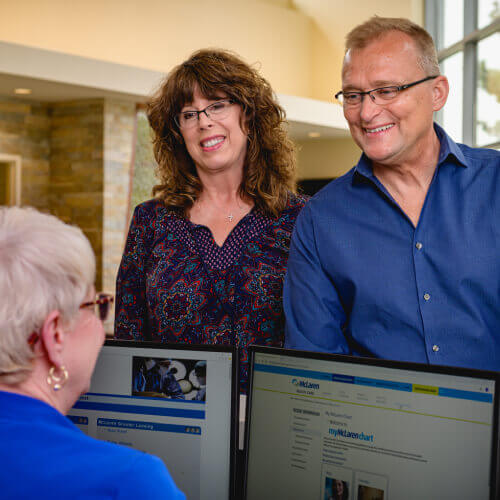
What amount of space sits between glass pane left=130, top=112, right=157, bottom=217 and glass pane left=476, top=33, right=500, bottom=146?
3.53 metres

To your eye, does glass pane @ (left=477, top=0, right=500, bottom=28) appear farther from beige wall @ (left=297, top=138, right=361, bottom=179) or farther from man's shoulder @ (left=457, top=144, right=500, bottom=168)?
man's shoulder @ (left=457, top=144, right=500, bottom=168)

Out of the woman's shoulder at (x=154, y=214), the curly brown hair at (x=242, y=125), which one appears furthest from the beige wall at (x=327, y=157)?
the woman's shoulder at (x=154, y=214)

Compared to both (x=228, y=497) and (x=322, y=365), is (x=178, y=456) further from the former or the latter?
(x=322, y=365)

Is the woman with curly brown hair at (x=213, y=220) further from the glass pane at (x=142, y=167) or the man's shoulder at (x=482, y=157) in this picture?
the glass pane at (x=142, y=167)

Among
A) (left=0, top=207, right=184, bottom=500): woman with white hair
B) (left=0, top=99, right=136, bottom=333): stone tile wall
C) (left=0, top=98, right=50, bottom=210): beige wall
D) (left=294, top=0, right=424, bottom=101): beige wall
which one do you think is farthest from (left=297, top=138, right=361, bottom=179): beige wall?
(left=0, top=207, right=184, bottom=500): woman with white hair

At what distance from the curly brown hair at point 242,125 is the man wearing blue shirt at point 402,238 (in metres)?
0.45

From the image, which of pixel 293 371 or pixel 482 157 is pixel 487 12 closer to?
pixel 482 157

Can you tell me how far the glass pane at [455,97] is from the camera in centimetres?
686

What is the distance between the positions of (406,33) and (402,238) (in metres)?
0.50

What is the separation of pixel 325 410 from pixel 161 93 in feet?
4.33

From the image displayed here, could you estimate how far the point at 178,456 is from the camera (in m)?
1.16

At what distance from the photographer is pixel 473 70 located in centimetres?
662

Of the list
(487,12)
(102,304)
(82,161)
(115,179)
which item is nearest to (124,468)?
(102,304)

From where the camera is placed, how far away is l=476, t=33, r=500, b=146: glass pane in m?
6.23
